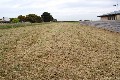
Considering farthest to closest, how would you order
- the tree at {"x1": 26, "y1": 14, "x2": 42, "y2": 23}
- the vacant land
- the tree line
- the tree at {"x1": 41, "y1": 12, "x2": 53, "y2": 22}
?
the tree at {"x1": 26, "y1": 14, "x2": 42, "y2": 23}
the tree line
the tree at {"x1": 41, "y1": 12, "x2": 53, "y2": 22}
the vacant land

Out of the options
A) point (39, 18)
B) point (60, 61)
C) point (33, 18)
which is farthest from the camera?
point (39, 18)

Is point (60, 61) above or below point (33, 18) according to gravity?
below

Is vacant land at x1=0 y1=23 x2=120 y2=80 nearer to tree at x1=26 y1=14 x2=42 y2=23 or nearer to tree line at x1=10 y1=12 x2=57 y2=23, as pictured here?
tree line at x1=10 y1=12 x2=57 y2=23

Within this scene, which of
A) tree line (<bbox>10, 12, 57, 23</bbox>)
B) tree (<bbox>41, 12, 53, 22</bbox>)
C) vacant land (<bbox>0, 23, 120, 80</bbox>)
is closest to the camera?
vacant land (<bbox>0, 23, 120, 80</bbox>)

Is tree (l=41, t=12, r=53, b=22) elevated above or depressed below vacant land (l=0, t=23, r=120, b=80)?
above

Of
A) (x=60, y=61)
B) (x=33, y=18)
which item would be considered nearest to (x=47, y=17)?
(x=33, y=18)

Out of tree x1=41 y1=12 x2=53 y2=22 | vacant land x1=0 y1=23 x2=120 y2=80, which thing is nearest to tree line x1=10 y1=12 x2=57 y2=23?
tree x1=41 y1=12 x2=53 y2=22

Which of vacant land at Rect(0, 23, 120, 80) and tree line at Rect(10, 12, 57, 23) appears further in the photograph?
tree line at Rect(10, 12, 57, 23)

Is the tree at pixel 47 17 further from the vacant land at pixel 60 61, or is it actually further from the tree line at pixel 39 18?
the vacant land at pixel 60 61

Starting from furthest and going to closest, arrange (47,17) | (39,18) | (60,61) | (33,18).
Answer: (39,18)
(33,18)
(47,17)
(60,61)

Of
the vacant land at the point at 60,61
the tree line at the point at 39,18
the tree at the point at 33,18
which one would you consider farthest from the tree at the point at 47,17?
the vacant land at the point at 60,61

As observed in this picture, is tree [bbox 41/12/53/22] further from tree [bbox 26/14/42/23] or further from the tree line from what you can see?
tree [bbox 26/14/42/23]

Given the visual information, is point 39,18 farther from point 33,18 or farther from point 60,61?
point 60,61

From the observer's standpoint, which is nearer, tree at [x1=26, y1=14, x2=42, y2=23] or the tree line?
the tree line
